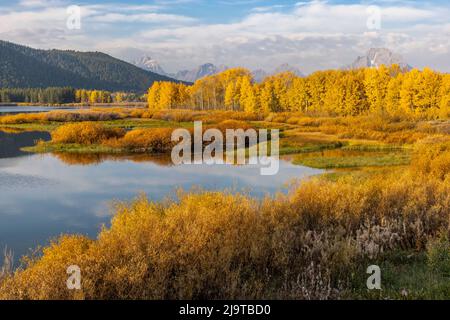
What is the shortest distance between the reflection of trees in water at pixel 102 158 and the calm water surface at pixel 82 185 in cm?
7

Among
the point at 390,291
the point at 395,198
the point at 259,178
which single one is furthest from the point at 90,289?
the point at 259,178

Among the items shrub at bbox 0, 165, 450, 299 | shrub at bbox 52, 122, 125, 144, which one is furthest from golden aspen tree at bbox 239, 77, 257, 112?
shrub at bbox 0, 165, 450, 299

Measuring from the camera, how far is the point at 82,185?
2286cm

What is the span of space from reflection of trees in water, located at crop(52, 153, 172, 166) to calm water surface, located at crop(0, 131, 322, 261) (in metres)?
0.07

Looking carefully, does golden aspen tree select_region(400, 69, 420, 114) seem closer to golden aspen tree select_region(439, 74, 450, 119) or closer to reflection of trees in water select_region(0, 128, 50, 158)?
golden aspen tree select_region(439, 74, 450, 119)

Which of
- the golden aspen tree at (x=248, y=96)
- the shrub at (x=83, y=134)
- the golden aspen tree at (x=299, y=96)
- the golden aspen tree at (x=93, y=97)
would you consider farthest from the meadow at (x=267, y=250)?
the golden aspen tree at (x=93, y=97)

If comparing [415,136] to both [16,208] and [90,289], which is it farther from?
[90,289]

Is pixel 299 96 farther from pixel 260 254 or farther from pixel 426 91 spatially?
pixel 260 254

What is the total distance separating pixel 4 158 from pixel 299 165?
881 inches

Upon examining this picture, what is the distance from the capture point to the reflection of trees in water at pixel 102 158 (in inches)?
1238

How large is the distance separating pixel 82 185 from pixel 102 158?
36.3 ft

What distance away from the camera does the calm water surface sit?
605 inches

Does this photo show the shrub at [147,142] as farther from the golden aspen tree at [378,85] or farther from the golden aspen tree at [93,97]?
the golden aspen tree at [93,97]

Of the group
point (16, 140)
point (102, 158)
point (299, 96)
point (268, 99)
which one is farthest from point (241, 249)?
point (299, 96)
